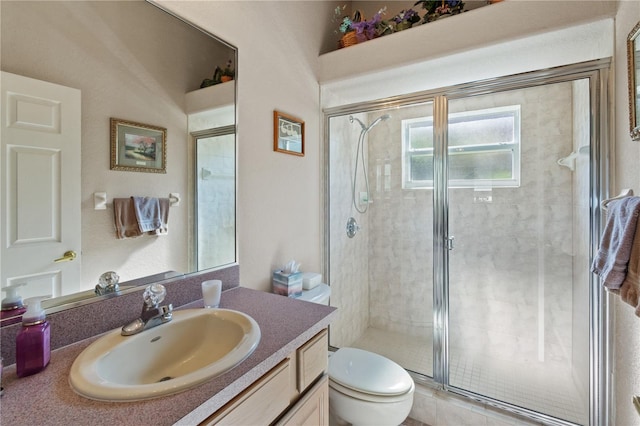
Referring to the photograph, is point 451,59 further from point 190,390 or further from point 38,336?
point 38,336

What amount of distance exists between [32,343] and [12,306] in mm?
162

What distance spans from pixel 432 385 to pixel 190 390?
1.78 m

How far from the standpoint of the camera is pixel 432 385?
1862 millimetres

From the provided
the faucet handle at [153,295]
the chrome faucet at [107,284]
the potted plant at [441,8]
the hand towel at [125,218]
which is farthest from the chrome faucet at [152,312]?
the potted plant at [441,8]

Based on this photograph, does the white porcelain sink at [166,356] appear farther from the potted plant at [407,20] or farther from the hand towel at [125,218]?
the potted plant at [407,20]

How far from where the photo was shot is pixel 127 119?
1.00 meters

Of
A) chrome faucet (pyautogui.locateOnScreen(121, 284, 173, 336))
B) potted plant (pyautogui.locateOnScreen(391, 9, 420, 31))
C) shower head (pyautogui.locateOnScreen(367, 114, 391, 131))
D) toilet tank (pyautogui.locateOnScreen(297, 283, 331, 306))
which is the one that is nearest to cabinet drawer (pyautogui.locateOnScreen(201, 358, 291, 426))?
chrome faucet (pyautogui.locateOnScreen(121, 284, 173, 336))

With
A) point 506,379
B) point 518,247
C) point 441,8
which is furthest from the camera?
point 518,247

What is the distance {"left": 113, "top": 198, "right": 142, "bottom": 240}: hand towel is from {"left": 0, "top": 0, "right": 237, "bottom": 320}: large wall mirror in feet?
0.06

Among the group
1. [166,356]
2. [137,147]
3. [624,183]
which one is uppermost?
[137,147]

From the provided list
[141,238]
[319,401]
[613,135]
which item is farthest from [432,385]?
[141,238]

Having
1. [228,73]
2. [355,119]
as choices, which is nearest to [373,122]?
[355,119]

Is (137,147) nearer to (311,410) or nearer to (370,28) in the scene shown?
(311,410)

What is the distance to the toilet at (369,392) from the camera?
1353 mm
